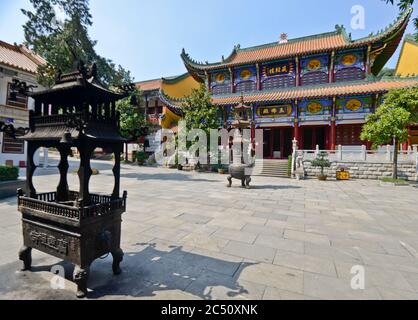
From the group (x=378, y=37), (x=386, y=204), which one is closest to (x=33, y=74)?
(x=386, y=204)

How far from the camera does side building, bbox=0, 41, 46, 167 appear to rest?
45.0 ft

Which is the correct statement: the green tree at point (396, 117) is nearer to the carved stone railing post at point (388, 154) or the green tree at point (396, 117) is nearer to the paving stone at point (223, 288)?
the carved stone railing post at point (388, 154)

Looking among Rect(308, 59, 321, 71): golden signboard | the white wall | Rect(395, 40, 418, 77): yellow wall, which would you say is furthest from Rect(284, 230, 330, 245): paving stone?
Rect(395, 40, 418, 77): yellow wall

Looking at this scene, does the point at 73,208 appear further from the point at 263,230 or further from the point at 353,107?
the point at 353,107

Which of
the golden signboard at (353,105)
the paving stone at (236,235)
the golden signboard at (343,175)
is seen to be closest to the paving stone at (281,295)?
the paving stone at (236,235)

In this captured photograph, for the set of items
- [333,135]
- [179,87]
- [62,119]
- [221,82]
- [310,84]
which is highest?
[179,87]

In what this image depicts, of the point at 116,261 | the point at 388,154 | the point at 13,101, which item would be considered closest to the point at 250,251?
the point at 116,261

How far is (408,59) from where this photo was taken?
20594 millimetres

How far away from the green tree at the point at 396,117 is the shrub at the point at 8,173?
54.3 feet

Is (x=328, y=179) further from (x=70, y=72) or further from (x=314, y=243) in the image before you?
(x=70, y=72)

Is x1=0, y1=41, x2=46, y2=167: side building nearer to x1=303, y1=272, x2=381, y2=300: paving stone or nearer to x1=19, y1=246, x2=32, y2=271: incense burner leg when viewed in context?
x1=19, y1=246, x2=32, y2=271: incense burner leg

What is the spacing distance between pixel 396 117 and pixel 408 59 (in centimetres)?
1486

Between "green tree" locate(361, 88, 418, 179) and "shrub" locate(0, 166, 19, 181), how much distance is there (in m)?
16.6
